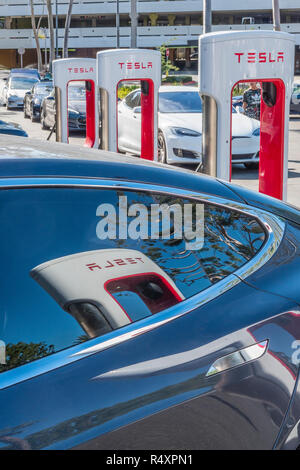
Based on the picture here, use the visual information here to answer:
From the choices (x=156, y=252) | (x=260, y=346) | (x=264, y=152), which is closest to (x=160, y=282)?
(x=156, y=252)

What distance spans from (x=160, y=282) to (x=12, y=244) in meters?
0.44

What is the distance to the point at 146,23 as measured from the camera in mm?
80250

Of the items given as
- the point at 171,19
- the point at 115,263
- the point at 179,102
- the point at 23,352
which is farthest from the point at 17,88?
the point at 171,19

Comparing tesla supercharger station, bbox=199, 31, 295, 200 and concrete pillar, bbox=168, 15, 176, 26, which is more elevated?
concrete pillar, bbox=168, 15, 176, 26

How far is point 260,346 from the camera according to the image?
216 cm

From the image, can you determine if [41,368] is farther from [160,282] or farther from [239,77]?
[239,77]

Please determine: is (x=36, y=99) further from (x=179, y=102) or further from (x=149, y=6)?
(x=149, y=6)

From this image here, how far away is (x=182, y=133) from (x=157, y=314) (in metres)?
10.4

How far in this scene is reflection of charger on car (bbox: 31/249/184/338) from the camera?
6.72 feet

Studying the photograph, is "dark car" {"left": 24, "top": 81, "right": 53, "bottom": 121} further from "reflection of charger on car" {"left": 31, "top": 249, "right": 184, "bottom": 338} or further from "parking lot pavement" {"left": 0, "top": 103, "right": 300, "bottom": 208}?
"reflection of charger on car" {"left": 31, "top": 249, "right": 184, "bottom": 338}

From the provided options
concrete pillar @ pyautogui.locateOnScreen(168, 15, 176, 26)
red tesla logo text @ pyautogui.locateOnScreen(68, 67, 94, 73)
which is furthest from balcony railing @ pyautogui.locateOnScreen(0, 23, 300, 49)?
red tesla logo text @ pyautogui.locateOnScreen(68, 67, 94, 73)

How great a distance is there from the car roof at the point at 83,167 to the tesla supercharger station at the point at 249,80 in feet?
10.4

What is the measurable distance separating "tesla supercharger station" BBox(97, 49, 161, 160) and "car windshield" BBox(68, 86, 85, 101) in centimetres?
971

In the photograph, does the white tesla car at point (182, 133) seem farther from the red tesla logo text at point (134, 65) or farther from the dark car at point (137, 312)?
the dark car at point (137, 312)
